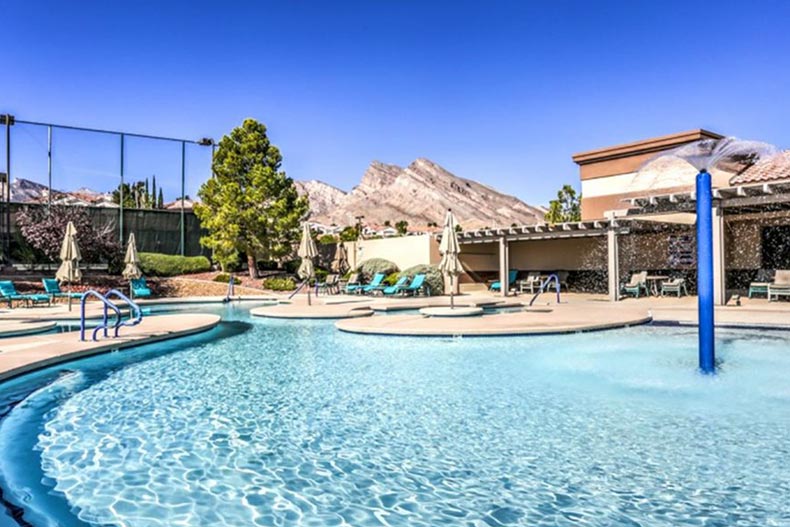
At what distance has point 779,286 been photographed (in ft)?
Result: 50.0

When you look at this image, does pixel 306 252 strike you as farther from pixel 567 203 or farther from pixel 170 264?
pixel 567 203

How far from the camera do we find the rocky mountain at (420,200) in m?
139

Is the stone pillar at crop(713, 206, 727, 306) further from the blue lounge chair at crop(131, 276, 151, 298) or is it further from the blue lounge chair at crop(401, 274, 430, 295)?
the blue lounge chair at crop(131, 276, 151, 298)

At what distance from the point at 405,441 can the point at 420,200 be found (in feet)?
466

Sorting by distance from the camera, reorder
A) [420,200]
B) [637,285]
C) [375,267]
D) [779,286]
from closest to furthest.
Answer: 1. [779,286]
2. [637,285]
3. [375,267]
4. [420,200]

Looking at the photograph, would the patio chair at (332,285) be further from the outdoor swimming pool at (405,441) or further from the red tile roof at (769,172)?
the red tile roof at (769,172)

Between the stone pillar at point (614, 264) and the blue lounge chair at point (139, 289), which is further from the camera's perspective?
the blue lounge chair at point (139, 289)

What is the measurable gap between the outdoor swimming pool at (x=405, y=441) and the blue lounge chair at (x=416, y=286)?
37.8 feet

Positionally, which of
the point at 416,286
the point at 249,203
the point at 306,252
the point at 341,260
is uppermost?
the point at 249,203

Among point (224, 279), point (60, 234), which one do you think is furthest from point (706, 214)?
point (224, 279)

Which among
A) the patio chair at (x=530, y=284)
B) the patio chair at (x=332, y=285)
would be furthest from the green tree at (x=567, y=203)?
the patio chair at (x=332, y=285)

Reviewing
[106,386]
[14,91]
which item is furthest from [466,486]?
[14,91]

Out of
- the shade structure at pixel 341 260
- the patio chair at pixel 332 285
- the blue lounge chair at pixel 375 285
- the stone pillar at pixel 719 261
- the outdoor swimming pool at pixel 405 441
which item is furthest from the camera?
the shade structure at pixel 341 260

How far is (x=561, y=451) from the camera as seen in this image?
4410mm
